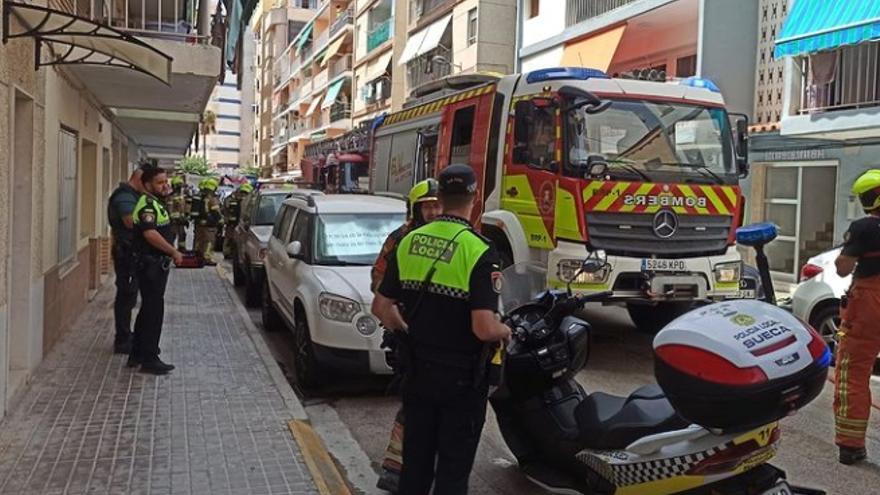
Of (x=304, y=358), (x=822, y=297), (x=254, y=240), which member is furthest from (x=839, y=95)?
(x=304, y=358)

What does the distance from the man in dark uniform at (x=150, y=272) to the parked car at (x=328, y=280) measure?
112 centimetres

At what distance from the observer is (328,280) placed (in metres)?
6.84

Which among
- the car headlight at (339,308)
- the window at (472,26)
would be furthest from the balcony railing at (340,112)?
the car headlight at (339,308)

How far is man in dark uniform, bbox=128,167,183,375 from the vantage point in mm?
6688

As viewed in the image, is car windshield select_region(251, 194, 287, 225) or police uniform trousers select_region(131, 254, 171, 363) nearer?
police uniform trousers select_region(131, 254, 171, 363)

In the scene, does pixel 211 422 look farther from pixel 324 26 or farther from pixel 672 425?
pixel 324 26

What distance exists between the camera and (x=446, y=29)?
1147 inches

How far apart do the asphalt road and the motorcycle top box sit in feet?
5.55

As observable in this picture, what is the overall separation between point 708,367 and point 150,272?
5.01 m

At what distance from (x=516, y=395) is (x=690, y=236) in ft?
15.4

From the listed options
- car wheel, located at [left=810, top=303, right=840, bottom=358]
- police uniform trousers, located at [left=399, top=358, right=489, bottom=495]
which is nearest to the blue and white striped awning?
car wheel, located at [left=810, top=303, right=840, bottom=358]

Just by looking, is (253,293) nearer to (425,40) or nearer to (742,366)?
(742,366)

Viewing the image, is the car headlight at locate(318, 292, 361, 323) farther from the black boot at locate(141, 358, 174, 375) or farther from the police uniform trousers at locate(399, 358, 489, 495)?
the police uniform trousers at locate(399, 358, 489, 495)

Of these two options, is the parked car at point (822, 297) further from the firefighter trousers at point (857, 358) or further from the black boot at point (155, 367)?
the black boot at point (155, 367)
